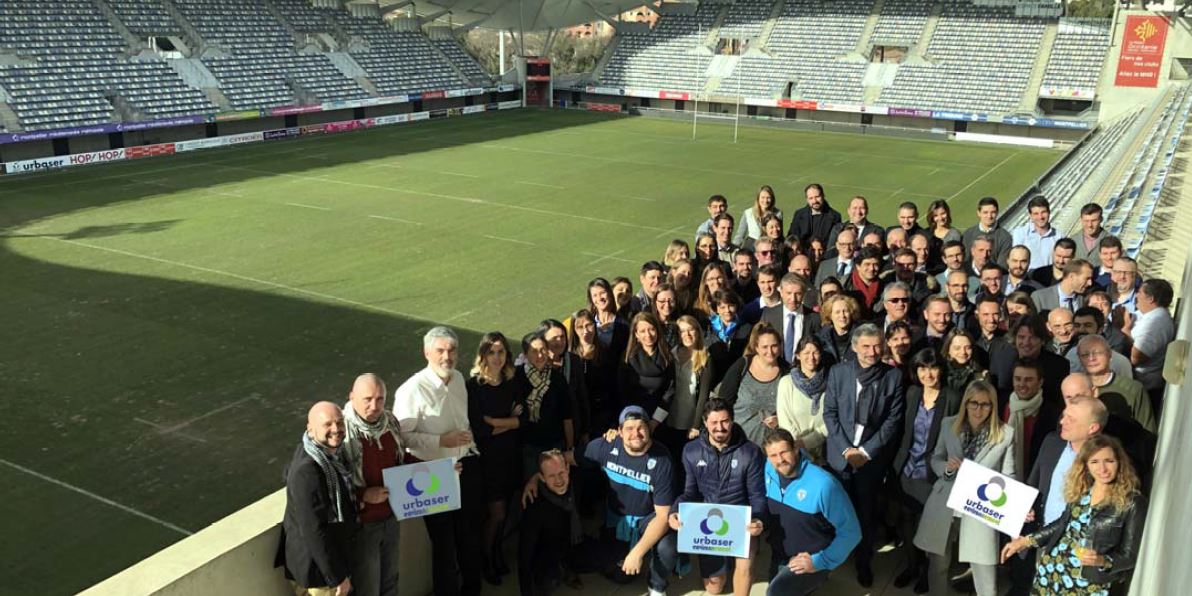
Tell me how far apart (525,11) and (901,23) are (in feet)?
62.2

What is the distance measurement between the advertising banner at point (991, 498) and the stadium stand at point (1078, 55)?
40743 millimetres

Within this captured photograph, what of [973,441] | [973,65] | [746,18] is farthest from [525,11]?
[973,441]

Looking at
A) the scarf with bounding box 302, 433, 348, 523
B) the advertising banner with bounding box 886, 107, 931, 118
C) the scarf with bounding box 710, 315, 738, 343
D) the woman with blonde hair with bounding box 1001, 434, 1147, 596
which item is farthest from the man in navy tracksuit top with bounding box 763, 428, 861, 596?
the advertising banner with bounding box 886, 107, 931, 118

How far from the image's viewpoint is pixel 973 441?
5609mm

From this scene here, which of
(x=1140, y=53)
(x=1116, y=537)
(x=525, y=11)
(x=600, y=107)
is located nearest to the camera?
(x=1116, y=537)

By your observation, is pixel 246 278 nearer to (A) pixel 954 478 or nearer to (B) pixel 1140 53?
(A) pixel 954 478

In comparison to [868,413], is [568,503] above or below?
below

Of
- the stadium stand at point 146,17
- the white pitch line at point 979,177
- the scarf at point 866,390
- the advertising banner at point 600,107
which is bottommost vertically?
the white pitch line at point 979,177

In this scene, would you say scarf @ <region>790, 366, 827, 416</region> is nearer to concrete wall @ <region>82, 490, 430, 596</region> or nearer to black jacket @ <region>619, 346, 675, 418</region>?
black jacket @ <region>619, 346, 675, 418</region>

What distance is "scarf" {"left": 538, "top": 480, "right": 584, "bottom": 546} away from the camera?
5871mm

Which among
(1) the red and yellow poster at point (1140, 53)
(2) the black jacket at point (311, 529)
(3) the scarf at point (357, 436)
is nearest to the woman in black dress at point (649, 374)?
(3) the scarf at point (357, 436)

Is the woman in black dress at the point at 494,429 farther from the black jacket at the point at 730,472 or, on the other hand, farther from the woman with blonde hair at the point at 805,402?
the woman with blonde hair at the point at 805,402

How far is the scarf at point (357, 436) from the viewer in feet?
16.4

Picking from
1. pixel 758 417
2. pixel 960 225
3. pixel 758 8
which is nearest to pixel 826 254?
pixel 758 417
